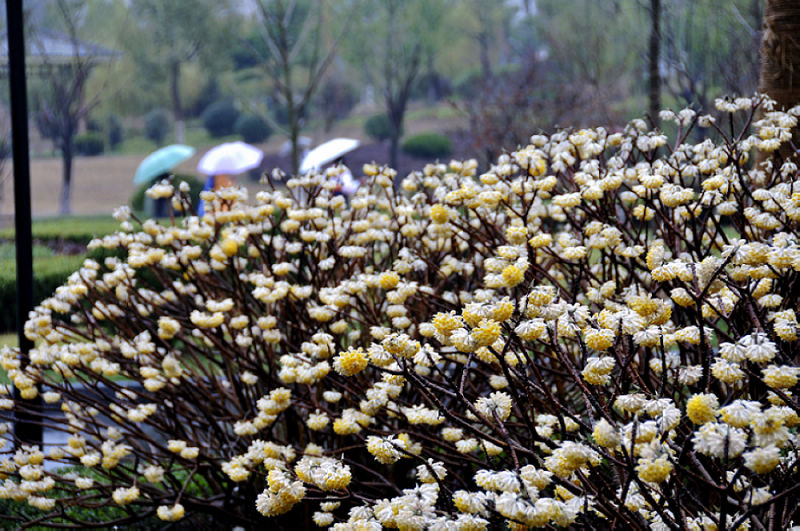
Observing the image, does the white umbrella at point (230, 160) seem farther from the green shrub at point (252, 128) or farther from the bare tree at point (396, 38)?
the green shrub at point (252, 128)

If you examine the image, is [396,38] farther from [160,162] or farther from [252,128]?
[160,162]

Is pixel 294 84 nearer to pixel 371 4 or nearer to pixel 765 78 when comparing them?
pixel 371 4

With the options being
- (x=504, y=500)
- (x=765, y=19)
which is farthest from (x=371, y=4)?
(x=504, y=500)

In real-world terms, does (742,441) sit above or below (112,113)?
below

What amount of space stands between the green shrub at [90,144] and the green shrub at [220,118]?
195 inches

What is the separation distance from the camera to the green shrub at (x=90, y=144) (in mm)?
20969

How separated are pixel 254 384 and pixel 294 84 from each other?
24870mm

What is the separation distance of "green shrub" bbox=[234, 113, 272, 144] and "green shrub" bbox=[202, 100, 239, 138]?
0.31m

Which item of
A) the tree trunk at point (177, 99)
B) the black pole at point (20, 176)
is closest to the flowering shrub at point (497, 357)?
the black pole at point (20, 176)

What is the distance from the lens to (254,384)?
3.02 metres

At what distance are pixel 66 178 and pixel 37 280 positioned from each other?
46.5 feet

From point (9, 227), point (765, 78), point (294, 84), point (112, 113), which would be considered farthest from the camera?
point (294, 84)

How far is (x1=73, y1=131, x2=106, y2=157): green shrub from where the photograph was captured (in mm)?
20969

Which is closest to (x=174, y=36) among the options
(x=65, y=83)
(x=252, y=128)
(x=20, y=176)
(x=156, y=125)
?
(x=156, y=125)
